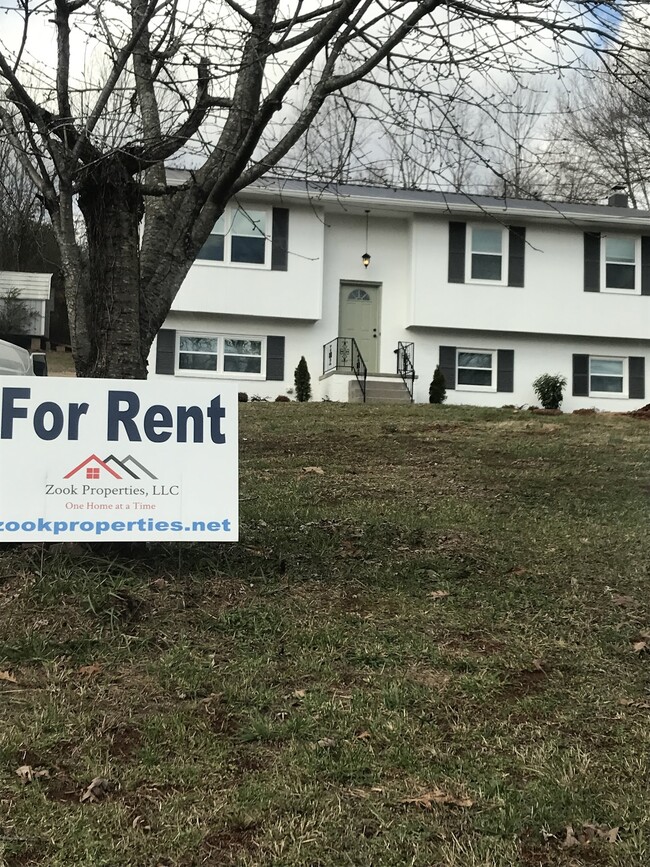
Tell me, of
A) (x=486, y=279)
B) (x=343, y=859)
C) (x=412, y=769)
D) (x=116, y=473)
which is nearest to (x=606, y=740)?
(x=412, y=769)

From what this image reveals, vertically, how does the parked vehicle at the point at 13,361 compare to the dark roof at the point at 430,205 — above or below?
below

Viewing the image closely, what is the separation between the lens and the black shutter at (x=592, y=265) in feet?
61.0

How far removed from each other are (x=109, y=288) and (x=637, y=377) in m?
16.7

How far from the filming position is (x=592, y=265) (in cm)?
1861

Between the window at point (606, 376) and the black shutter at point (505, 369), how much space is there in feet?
6.69

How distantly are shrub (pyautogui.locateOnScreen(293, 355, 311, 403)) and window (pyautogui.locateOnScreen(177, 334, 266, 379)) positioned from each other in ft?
2.91

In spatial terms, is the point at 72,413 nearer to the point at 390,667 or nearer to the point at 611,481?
the point at 390,667

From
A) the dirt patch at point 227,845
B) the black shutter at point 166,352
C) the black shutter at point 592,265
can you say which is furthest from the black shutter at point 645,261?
the dirt patch at point 227,845

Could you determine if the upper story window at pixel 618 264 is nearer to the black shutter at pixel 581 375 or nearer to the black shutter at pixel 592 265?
the black shutter at pixel 592 265

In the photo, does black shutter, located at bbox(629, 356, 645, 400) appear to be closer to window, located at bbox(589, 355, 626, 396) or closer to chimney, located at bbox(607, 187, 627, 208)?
window, located at bbox(589, 355, 626, 396)

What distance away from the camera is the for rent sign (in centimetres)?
461

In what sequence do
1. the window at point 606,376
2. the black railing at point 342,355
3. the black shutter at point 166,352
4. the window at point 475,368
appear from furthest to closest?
the window at point 606,376 → the window at point 475,368 → the black railing at point 342,355 → the black shutter at point 166,352

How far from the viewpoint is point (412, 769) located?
10.1 ft

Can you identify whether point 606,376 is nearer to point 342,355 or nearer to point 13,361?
point 342,355
